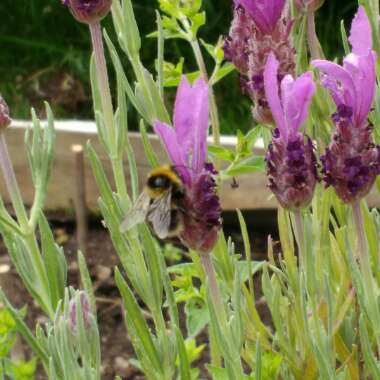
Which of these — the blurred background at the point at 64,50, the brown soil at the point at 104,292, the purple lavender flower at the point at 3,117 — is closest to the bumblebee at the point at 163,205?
the purple lavender flower at the point at 3,117

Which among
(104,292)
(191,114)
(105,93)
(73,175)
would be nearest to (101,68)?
(105,93)

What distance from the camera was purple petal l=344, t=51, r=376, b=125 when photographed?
740mm

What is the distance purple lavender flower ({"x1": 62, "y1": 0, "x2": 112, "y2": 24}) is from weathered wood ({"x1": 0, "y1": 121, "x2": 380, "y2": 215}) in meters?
1.05

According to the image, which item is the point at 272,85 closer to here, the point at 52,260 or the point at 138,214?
the point at 138,214

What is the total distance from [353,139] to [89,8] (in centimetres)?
30

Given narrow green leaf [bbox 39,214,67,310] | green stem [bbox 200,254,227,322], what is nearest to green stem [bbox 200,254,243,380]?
green stem [bbox 200,254,227,322]

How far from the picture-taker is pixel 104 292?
6.81 feet

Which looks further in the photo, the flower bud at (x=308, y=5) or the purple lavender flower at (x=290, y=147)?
the flower bud at (x=308, y=5)

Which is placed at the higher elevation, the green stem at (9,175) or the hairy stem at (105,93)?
the hairy stem at (105,93)

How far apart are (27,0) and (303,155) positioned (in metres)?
2.15

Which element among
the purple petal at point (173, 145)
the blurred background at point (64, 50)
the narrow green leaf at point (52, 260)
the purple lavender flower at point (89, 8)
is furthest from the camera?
the blurred background at point (64, 50)

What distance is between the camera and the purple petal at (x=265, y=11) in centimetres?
86

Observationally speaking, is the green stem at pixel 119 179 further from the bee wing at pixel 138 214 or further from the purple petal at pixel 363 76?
the purple petal at pixel 363 76

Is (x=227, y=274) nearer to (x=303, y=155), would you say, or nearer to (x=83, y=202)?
(x=303, y=155)
